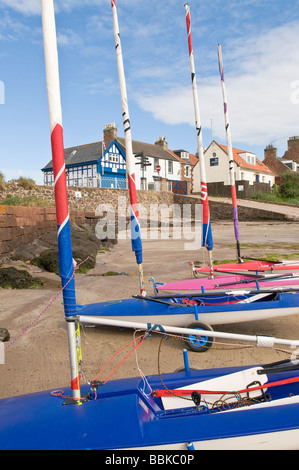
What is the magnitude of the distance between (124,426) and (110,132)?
42.9 meters

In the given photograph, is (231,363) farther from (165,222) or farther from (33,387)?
(165,222)

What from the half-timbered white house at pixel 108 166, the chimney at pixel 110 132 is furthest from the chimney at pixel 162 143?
the chimney at pixel 110 132

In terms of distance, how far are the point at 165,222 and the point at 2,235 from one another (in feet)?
61.0

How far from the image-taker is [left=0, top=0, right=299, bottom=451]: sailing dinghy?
6.64 feet

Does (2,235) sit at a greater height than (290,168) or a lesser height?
lesser

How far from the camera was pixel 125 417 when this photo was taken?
2219 millimetres

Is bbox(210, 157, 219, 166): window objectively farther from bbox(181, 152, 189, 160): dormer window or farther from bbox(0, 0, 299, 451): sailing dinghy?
bbox(0, 0, 299, 451): sailing dinghy

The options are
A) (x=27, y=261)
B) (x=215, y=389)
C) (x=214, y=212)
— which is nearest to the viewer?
(x=215, y=389)

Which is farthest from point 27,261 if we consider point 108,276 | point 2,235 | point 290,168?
point 290,168

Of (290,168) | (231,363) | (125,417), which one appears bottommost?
(231,363)

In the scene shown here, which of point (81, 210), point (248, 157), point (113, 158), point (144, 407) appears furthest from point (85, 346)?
point (248, 157)

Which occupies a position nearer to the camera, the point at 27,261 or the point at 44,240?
the point at 27,261

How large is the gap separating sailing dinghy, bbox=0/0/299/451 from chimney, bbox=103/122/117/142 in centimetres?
4120

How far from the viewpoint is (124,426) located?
2.12 meters
